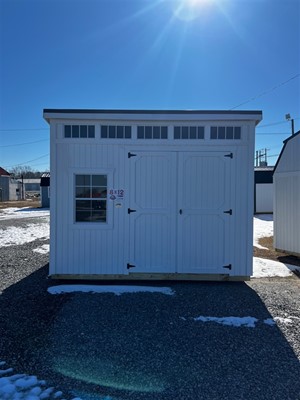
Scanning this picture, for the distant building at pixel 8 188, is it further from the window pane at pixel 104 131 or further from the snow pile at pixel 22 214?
the window pane at pixel 104 131

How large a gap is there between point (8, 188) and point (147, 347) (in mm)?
37795

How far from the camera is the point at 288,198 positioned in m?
7.81

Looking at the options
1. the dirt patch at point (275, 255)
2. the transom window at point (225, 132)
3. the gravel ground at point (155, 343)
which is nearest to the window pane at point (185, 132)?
the transom window at point (225, 132)

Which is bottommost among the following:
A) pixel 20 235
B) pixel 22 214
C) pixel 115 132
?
pixel 20 235

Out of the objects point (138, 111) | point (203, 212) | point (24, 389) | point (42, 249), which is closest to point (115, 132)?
point (138, 111)

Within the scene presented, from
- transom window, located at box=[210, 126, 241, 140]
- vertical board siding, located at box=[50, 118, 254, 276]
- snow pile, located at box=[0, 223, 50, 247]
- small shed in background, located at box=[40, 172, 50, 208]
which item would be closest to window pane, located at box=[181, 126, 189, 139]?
vertical board siding, located at box=[50, 118, 254, 276]

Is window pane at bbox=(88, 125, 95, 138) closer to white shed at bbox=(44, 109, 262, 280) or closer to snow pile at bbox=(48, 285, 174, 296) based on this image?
white shed at bbox=(44, 109, 262, 280)

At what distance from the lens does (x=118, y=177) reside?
5246 millimetres

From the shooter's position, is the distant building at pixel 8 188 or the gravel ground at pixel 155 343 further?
the distant building at pixel 8 188

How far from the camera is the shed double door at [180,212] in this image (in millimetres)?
5246

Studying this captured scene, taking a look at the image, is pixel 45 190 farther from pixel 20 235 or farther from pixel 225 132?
pixel 225 132

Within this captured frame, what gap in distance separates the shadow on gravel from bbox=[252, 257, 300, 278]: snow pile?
1.55 metres

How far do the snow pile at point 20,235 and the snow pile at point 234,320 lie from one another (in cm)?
686

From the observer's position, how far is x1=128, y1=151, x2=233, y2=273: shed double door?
5.25 m
